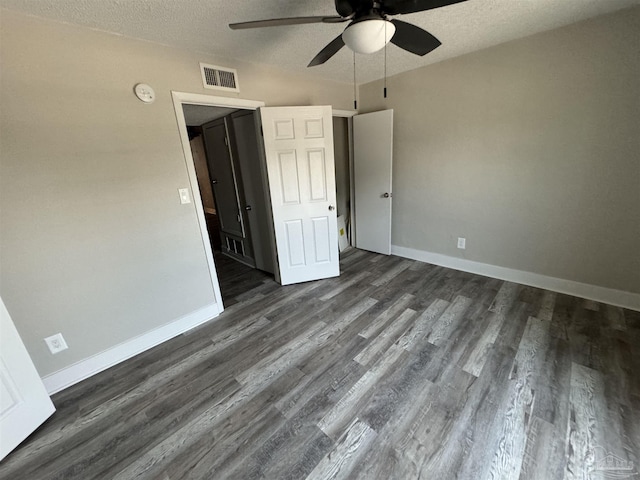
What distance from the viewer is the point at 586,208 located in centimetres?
223

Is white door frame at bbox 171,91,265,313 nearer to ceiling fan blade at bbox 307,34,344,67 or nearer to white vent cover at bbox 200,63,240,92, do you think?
white vent cover at bbox 200,63,240,92

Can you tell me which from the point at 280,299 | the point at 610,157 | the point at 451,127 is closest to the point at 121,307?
the point at 280,299

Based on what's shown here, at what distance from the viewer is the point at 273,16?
5.62 ft

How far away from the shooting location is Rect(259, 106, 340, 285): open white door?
263 cm

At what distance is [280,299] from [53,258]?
179cm

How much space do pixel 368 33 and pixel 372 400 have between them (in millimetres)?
2026

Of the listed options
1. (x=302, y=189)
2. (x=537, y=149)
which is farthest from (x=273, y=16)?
(x=537, y=149)

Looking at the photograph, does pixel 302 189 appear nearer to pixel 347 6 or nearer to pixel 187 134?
pixel 187 134

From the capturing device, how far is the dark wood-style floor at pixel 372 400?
4.00ft

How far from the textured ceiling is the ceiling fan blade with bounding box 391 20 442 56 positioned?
1.53 ft

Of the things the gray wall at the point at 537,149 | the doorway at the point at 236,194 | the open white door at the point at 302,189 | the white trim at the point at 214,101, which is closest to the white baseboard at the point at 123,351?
the doorway at the point at 236,194

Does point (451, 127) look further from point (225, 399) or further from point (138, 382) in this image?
point (138, 382)

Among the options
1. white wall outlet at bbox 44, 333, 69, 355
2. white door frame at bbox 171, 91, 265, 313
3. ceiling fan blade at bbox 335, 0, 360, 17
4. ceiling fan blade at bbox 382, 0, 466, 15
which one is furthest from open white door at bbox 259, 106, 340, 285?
white wall outlet at bbox 44, 333, 69, 355

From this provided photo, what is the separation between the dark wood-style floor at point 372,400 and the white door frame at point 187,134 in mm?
616
